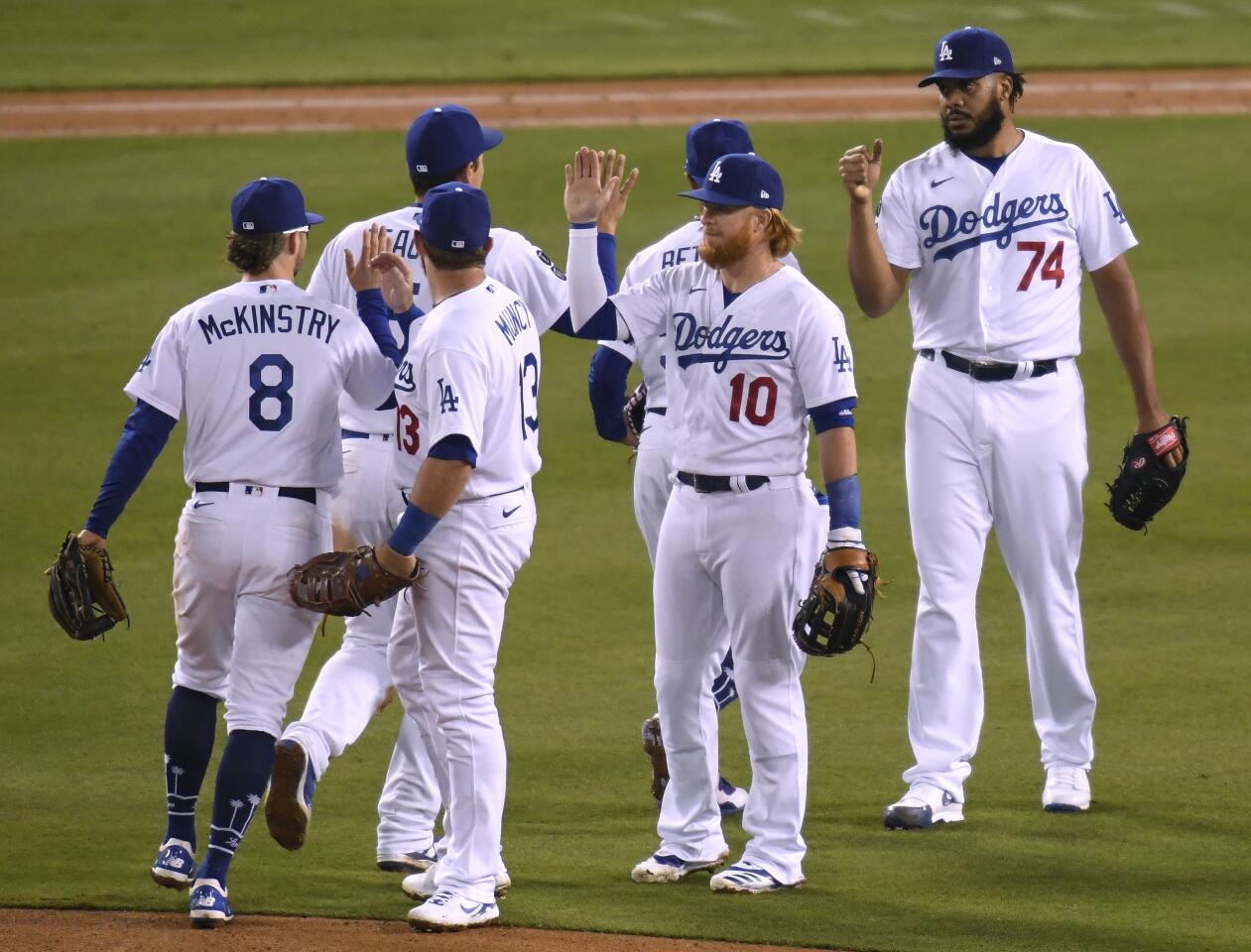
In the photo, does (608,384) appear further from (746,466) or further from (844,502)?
(844,502)

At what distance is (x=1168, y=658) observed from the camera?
755 centimetres

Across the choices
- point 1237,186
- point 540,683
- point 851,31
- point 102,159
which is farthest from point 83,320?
point 851,31

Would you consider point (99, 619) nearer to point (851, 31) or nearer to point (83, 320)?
point (83, 320)

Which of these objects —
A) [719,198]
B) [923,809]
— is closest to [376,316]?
[719,198]

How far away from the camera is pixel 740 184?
197 inches

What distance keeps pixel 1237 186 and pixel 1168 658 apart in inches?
323

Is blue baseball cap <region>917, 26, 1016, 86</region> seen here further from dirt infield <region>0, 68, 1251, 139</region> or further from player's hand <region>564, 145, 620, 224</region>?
dirt infield <region>0, 68, 1251, 139</region>

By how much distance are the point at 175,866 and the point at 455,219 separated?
183 centimetres

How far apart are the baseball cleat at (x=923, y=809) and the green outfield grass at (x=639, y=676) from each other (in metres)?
0.08

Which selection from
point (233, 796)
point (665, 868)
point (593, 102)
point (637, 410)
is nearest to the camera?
point (233, 796)

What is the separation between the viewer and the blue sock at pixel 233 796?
4.95 m

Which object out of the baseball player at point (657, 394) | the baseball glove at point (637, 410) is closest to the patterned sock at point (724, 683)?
the baseball player at point (657, 394)

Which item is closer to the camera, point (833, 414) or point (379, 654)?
point (833, 414)

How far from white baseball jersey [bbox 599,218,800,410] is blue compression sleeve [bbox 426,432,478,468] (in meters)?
1.02
